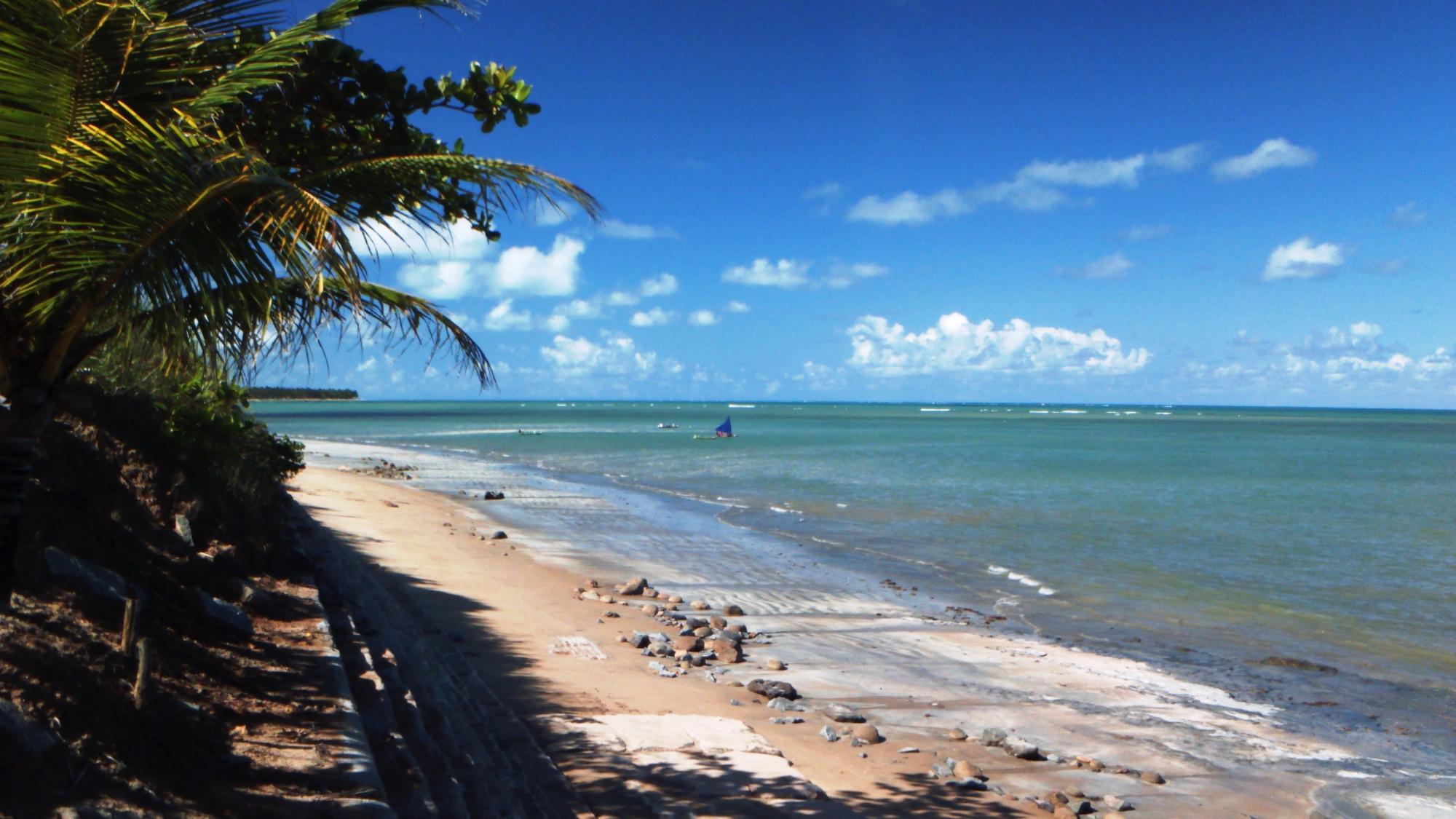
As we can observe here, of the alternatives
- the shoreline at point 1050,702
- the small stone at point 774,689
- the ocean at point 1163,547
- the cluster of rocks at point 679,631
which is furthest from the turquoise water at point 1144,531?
the small stone at point 774,689

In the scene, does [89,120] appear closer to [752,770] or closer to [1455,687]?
[752,770]

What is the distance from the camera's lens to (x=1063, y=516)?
28.5 meters

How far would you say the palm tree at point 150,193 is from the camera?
4211mm

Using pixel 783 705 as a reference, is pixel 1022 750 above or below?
below

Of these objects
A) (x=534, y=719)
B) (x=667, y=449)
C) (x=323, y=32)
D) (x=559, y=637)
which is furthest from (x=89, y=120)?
(x=667, y=449)

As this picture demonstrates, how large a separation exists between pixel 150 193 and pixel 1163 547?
23.3 meters

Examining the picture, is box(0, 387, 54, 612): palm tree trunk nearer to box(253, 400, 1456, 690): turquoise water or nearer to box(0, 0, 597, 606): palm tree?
box(0, 0, 597, 606): palm tree

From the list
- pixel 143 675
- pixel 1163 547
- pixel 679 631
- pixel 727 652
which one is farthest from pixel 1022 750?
pixel 1163 547

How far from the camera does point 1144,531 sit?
26125mm

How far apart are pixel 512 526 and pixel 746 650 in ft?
41.0

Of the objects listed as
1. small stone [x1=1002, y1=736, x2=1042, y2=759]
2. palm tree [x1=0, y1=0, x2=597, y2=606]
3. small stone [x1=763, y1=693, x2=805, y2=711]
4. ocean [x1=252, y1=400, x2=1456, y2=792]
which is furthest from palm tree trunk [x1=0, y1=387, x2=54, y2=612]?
ocean [x1=252, y1=400, x2=1456, y2=792]

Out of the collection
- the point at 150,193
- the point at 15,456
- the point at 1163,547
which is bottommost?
the point at 1163,547

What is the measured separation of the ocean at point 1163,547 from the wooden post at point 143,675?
10.6m

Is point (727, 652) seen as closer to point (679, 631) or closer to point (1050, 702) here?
point (679, 631)
